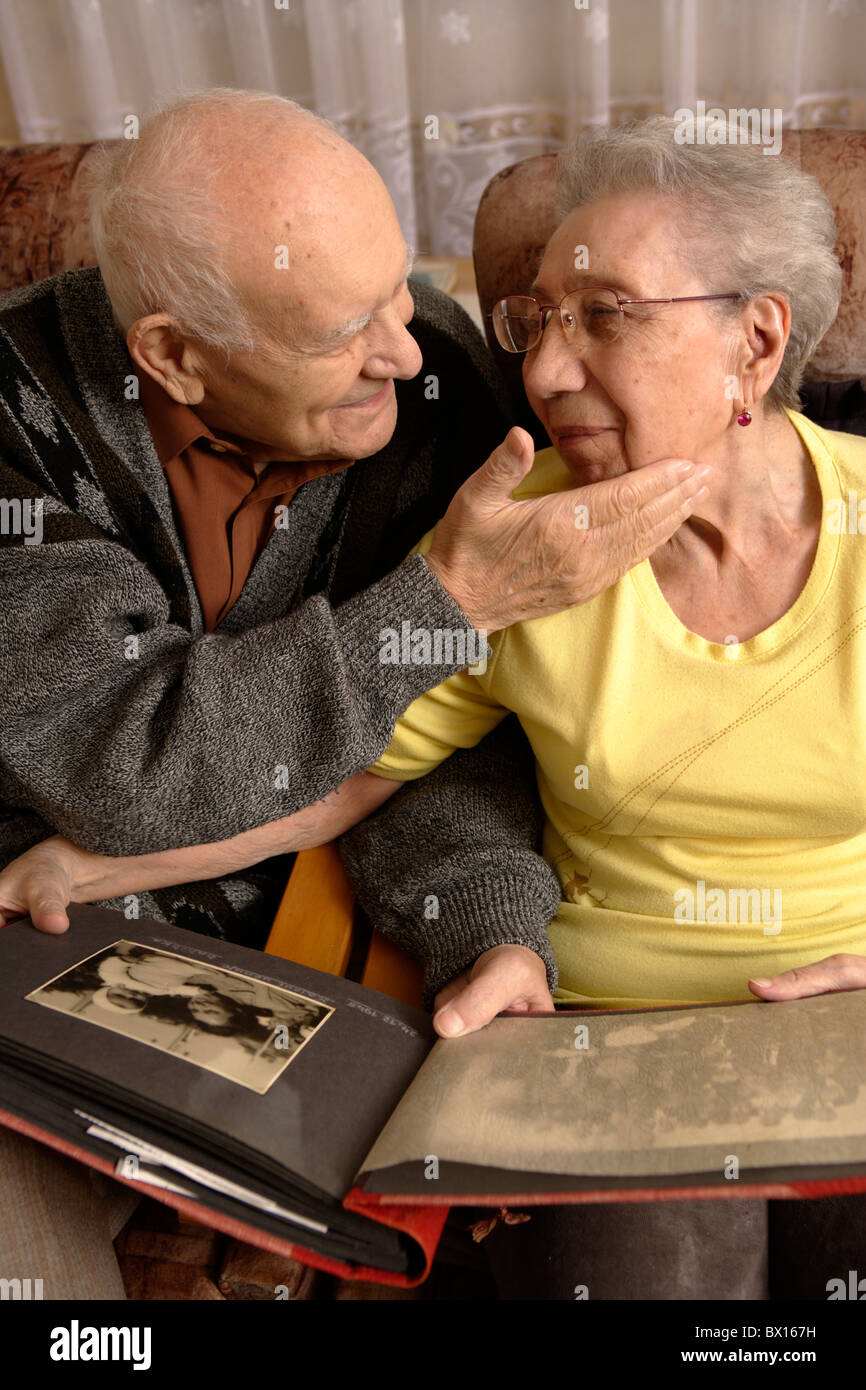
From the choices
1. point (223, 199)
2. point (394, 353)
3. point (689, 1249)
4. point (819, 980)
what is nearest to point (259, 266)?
point (223, 199)

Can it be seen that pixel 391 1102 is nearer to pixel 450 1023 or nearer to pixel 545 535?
pixel 450 1023

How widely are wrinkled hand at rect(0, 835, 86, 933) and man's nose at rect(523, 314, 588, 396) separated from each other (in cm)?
78

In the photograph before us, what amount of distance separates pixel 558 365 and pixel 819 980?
700mm

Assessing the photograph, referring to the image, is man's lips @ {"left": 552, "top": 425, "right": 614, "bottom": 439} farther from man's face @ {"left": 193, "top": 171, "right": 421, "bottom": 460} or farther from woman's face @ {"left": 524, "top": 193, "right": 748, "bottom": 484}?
man's face @ {"left": 193, "top": 171, "right": 421, "bottom": 460}

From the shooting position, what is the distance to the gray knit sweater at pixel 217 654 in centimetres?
124

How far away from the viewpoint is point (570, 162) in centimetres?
127

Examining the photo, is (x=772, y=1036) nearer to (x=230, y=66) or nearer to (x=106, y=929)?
(x=106, y=929)

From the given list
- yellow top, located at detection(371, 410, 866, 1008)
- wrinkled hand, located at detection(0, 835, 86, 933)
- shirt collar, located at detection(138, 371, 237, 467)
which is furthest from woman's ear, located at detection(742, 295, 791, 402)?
wrinkled hand, located at detection(0, 835, 86, 933)

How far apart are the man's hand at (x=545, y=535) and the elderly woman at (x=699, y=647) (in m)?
0.02

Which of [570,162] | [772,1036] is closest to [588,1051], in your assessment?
[772,1036]

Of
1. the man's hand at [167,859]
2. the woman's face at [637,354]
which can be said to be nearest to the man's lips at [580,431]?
the woman's face at [637,354]

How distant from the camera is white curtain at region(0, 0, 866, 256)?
2385 mm

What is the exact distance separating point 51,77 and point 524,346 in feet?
7.12

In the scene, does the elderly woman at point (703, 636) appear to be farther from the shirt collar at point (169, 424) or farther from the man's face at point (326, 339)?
the shirt collar at point (169, 424)
